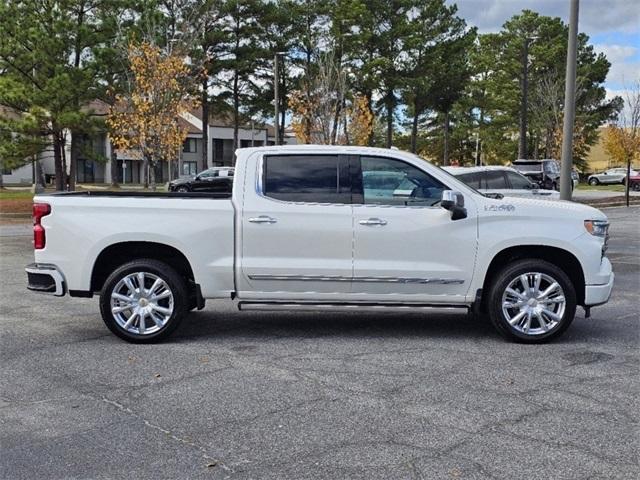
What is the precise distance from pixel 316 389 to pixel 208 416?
36.4 inches

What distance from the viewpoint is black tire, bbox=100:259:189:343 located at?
259 inches

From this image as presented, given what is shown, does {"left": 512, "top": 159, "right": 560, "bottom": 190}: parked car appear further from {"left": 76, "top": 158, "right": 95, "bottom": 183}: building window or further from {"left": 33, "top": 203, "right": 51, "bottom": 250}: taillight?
{"left": 76, "top": 158, "right": 95, "bottom": 183}: building window

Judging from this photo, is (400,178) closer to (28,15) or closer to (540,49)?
(28,15)

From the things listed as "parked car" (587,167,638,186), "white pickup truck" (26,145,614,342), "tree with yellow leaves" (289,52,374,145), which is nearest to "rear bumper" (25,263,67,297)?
"white pickup truck" (26,145,614,342)

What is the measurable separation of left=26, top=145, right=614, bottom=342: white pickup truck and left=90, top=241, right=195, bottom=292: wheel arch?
9 cm

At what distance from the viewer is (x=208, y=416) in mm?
4676

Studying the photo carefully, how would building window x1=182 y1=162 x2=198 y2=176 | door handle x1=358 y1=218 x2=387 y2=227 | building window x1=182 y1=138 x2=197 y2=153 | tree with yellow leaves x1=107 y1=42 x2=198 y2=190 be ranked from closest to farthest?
door handle x1=358 y1=218 x2=387 y2=227, tree with yellow leaves x1=107 y1=42 x2=198 y2=190, building window x1=182 y1=138 x2=197 y2=153, building window x1=182 y1=162 x2=198 y2=176

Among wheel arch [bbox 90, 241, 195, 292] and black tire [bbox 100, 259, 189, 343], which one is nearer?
black tire [bbox 100, 259, 189, 343]

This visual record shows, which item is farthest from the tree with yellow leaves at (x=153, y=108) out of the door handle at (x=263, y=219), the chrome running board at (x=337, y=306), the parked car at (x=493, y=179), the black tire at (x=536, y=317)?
the black tire at (x=536, y=317)

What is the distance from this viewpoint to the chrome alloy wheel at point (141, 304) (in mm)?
6602

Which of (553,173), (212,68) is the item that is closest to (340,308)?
(553,173)

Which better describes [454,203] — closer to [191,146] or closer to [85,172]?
[85,172]

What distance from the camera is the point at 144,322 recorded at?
6.62 meters

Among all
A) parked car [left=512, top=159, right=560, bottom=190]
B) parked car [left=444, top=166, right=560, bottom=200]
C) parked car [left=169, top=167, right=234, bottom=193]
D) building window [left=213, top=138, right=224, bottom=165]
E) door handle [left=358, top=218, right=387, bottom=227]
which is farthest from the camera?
building window [left=213, top=138, right=224, bottom=165]
